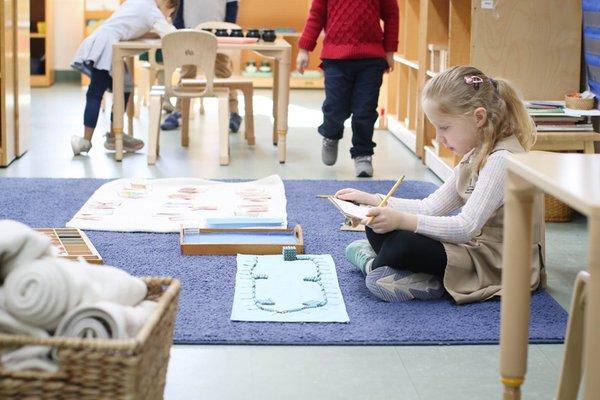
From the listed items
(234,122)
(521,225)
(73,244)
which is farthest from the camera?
(234,122)

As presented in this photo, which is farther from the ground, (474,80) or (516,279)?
(474,80)

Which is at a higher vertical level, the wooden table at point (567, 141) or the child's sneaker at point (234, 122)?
the wooden table at point (567, 141)

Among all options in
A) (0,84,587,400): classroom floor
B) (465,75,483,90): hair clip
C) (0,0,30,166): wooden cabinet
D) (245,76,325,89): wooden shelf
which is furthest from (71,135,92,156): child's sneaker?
(245,76,325,89): wooden shelf

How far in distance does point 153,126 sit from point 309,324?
2.49 meters

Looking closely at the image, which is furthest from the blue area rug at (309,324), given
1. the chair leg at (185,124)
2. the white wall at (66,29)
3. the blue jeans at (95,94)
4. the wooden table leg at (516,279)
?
the white wall at (66,29)

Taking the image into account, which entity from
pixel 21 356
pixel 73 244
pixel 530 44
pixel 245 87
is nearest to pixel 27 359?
pixel 21 356

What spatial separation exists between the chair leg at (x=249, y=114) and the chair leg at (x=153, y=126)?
1.98 feet

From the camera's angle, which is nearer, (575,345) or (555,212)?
(575,345)

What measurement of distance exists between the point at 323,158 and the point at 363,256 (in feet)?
6.30

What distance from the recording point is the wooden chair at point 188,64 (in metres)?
4.58

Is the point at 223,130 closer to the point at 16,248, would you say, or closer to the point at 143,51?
the point at 143,51

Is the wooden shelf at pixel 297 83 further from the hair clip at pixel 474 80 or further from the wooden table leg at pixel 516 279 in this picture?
the wooden table leg at pixel 516 279

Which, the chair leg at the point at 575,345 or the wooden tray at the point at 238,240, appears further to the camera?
the wooden tray at the point at 238,240

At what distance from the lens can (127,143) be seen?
501cm
